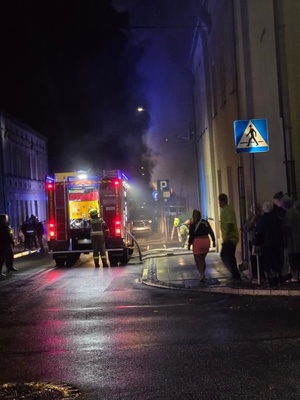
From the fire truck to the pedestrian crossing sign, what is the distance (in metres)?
6.67

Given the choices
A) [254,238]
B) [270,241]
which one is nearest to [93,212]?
[254,238]

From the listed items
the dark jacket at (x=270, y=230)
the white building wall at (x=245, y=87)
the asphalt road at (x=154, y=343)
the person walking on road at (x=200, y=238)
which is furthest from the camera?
the white building wall at (x=245, y=87)

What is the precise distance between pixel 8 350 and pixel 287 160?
7.31 metres

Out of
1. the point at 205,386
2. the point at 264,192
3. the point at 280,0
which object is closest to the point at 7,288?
the point at 264,192

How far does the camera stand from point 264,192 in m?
11.4

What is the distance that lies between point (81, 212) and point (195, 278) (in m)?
5.95

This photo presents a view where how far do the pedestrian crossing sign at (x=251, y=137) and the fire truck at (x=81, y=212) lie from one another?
6.67 m

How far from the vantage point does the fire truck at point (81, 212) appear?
15508 millimetres

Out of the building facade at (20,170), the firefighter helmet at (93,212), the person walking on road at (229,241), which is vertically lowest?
the person walking on road at (229,241)

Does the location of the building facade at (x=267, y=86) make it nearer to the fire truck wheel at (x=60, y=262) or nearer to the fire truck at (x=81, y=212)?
the fire truck at (x=81, y=212)

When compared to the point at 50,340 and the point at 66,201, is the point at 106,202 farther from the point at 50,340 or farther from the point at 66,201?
the point at 50,340

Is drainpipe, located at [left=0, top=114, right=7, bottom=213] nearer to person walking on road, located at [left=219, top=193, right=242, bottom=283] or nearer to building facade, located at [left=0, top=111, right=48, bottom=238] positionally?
building facade, located at [left=0, top=111, right=48, bottom=238]

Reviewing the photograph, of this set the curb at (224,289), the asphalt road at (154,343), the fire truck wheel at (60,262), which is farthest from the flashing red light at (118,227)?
the asphalt road at (154,343)

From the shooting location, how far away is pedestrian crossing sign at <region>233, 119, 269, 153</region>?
31.3 feet
